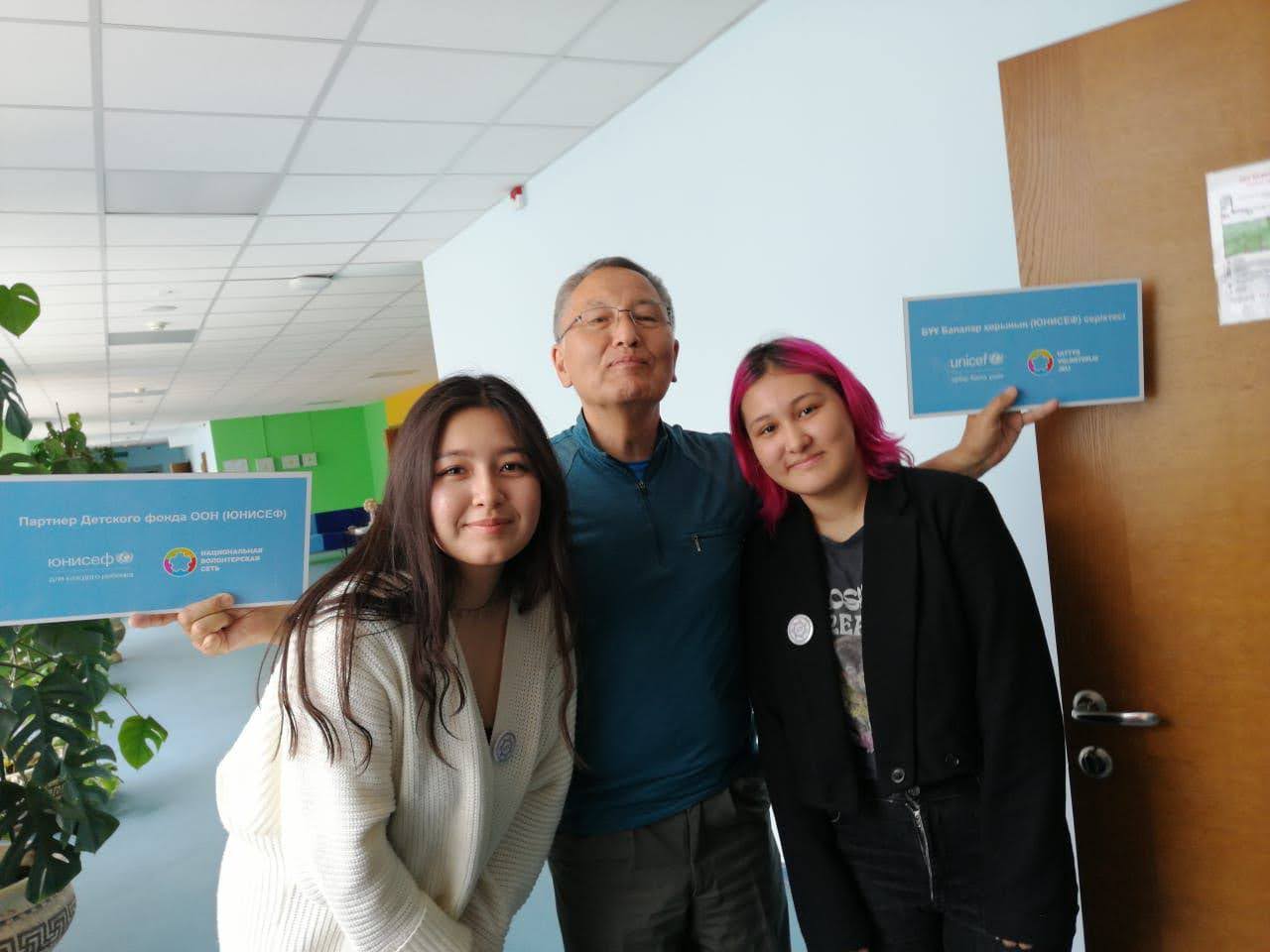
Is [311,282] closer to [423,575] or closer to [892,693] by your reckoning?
[423,575]

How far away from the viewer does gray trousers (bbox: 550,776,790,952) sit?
59.9 inches

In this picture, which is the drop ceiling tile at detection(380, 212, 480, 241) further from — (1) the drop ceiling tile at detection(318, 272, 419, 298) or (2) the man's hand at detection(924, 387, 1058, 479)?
(2) the man's hand at detection(924, 387, 1058, 479)

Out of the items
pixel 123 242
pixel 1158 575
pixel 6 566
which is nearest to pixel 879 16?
pixel 1158 575

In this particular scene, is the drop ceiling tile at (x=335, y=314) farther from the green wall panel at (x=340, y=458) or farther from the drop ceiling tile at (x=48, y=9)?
the green wall panel at (x=340, y=458)

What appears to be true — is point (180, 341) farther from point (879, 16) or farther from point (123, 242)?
point (879, 16)

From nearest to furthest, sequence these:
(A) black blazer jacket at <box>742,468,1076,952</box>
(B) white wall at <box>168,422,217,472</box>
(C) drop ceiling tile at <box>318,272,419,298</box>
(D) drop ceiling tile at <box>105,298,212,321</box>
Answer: (A) black blazer jacket at <box>742,468,1076,952</box>, (D) drop ceiling tile at <box>105,298,212,321</box>, (C) drop ceiling tile at <box>318,272,419,298</box>, (B) white wall at <box>168,422,217,472</box>

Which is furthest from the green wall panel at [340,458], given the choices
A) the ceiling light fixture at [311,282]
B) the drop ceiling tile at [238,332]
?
the ceiling light fixture at [311,282]

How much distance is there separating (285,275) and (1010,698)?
5.42m

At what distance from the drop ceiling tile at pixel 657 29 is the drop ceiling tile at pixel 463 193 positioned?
1.42 metres

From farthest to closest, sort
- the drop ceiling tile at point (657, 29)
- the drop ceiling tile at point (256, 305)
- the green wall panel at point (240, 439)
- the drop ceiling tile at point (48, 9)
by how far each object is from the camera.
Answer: the green wall panel at point (240, 439), the drop ceiling tile at point (256, 305), the drop ceiling tile at point (657, 29), the drop ceiling tile at point (48, 9)

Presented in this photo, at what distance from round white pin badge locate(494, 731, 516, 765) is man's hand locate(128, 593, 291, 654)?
39 centimetres

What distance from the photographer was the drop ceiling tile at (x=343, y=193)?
4113mm

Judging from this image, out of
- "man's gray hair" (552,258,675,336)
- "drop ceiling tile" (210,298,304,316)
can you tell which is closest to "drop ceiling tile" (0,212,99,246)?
"drop ceiling tile" (210,298,304,316)

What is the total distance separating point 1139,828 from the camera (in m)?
1.57
